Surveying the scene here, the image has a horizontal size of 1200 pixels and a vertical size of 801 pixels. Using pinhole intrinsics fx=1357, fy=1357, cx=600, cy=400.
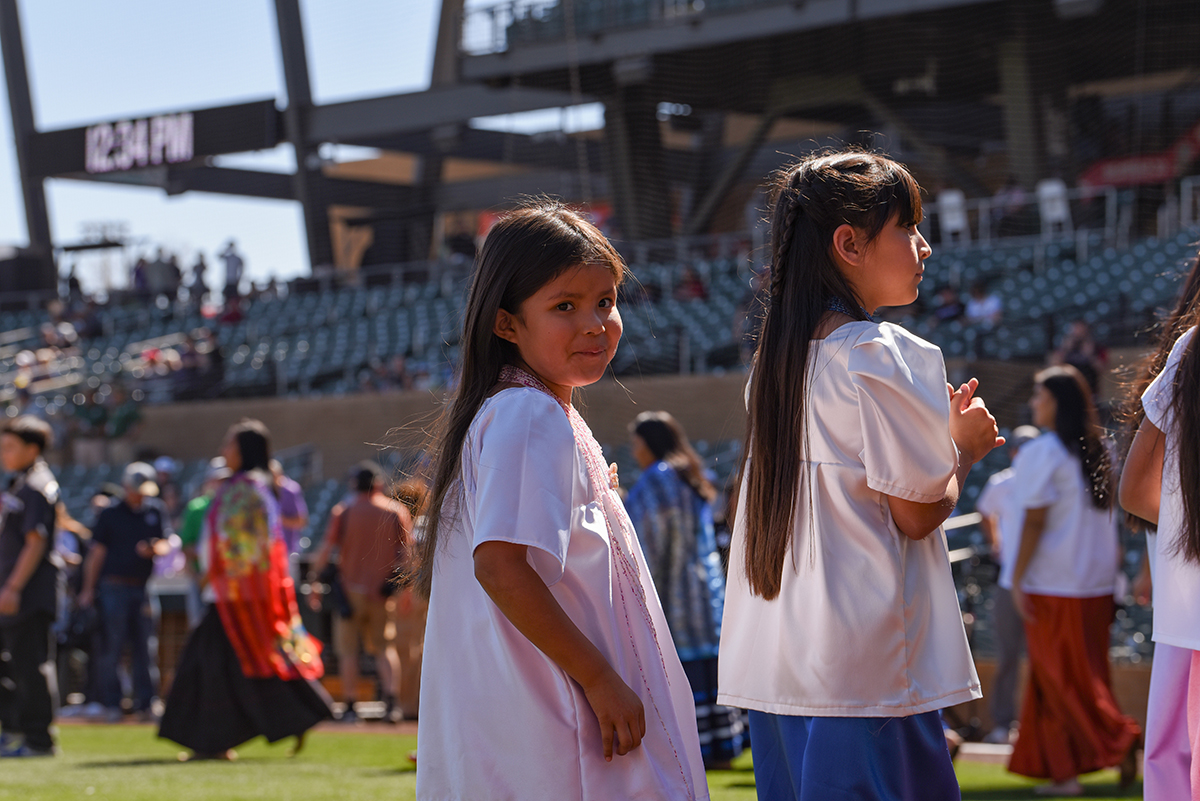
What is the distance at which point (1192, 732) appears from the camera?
2.44m

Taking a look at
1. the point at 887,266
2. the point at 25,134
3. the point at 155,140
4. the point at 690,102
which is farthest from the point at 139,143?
the point at 887,266

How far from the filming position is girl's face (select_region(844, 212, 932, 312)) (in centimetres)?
237

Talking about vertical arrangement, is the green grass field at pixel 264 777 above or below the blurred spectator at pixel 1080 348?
below

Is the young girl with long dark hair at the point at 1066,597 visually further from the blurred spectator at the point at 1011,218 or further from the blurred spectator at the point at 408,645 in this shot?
the blurred spectator at the point at 1011,218

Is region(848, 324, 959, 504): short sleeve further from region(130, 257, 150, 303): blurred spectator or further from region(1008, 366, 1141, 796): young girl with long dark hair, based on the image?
region(130, 257, 150, 303): blurred spectator

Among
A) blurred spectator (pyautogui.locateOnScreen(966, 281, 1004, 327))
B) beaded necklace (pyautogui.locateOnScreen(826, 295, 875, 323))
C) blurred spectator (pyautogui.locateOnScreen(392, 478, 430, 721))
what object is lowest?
blurred spectator (pyautogui.locateOnScreen(392, 478, 430, 721))

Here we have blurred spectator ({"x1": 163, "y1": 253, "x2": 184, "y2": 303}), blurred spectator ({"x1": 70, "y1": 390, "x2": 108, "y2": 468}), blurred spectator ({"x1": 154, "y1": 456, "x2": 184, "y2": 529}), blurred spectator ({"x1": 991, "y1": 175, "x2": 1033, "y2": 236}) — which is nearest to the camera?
blurred spectator ({"x1": 154, "y1": 456, "x2": 184, "y2": 529})

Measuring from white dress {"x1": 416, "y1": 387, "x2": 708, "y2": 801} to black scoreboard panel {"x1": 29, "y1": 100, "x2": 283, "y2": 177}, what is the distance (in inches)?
1105

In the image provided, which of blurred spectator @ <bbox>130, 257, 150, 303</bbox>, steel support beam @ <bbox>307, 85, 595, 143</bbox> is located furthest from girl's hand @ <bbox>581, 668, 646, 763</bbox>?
blurred spectator @ <bbox>130, 257, 150, 303</bbox>

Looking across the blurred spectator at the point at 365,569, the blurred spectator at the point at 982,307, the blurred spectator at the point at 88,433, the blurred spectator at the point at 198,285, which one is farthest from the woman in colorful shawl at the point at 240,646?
the blurred spectator at the point at 198,285

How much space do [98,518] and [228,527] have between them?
2979 millimetres

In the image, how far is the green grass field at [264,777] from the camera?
5.41 meters

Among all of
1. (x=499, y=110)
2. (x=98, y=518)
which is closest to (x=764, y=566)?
(x=98, y=518)

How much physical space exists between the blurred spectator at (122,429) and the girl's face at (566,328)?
19151 millimetres
